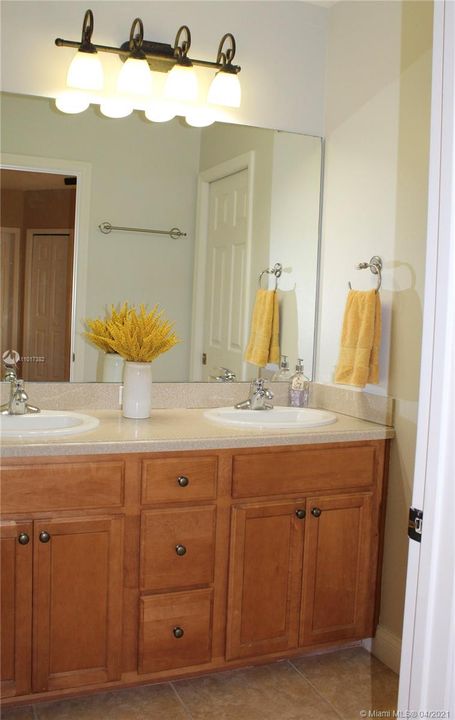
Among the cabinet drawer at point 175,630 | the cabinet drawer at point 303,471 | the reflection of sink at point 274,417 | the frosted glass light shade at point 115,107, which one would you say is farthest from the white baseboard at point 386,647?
the frosted glass light shade at point 115,107

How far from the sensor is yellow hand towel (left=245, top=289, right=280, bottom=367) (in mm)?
2783

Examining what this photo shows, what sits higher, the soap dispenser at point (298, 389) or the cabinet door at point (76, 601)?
the soap dispenser at point (298, 389)

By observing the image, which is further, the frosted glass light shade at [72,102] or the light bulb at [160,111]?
the light bulb at [160,111]

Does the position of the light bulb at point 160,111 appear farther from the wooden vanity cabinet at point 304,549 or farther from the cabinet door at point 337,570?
the cabinet door at point 337,570

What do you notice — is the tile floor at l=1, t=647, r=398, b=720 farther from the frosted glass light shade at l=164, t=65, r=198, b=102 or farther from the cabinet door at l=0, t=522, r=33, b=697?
the frosted glass light shade at l=164, t=65, r=198, b=102

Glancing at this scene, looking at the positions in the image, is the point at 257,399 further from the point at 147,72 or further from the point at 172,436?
the point at 147,72

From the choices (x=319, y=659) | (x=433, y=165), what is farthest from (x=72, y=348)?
(x=433, y=165)

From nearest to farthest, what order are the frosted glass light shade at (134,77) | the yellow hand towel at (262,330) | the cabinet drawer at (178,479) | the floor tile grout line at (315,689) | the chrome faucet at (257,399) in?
the cabinet drawer at (178,479) → the floor tile grout line at (315,689) → the frosted glass light shade at (134,77) → the chrome faucet at (257,399) → the yellow hand towel at (262,330)

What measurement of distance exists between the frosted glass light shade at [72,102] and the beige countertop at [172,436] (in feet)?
3.46

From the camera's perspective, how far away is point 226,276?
2736 mm

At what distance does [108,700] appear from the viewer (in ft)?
7.20

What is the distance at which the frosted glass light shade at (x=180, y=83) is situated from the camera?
8.30 ft

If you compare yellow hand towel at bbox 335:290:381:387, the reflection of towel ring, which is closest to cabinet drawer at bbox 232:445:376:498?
yellow hand towel at bbox 335:290:381:387

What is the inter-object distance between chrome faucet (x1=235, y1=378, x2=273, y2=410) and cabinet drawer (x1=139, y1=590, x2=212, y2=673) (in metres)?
0.70
